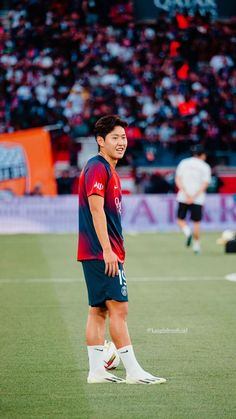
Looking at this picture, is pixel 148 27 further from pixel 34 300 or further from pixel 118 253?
pixel 118 253

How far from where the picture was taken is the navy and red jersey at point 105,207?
23.1ft

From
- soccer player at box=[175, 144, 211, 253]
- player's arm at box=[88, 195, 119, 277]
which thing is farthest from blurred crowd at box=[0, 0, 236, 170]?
player's arm at box=[88, 195, 119, 277]

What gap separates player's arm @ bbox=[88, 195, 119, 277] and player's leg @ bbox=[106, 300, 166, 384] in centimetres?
29

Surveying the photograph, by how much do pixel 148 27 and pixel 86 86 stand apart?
4.15 metres

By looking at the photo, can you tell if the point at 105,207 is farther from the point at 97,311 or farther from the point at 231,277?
the point at 231,277

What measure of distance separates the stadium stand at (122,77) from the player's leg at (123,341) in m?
20.6

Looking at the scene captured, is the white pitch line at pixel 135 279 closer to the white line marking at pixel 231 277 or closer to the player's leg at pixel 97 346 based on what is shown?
the white line marking at pixel 231 277

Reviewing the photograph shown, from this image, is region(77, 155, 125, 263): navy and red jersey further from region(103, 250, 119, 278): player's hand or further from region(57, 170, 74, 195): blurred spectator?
region(57, 170, 74, 195): blurred spectator

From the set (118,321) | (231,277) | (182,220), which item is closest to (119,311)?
(118,321)

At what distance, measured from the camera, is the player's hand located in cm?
695

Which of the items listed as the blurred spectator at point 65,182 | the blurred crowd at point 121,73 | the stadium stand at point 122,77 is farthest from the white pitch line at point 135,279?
the blurred crowd at point 121,73

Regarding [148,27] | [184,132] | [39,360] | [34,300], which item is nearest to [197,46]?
[148,27]

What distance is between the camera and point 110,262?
6953 millimetres

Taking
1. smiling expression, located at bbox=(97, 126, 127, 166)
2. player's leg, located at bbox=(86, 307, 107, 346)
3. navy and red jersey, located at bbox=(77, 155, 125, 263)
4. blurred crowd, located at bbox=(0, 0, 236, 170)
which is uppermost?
blurred crowd, located at bbox=(0, 0, 236, 170)
